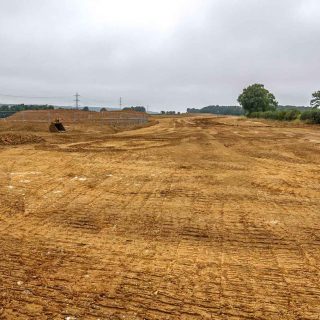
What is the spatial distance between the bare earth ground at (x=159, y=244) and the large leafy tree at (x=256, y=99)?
3228 inches

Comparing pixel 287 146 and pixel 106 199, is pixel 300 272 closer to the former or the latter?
pixel 106 199

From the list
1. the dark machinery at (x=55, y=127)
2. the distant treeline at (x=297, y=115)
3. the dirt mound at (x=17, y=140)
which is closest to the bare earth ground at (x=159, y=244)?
the dirt mound at (x=17, y=140)

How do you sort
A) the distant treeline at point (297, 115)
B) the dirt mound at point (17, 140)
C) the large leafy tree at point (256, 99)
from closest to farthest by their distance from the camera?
the dirt mound at point (17, 140)
the distant treeline at point (297, 115)
the large leafy tree at point (256, 99)

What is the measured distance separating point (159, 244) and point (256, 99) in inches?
3484

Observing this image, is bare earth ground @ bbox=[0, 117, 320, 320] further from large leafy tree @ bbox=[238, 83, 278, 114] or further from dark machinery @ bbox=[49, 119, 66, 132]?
large leafy tree @ bbox=[238, 83, 278, 114]

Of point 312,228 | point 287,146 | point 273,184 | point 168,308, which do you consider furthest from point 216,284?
point 287,146

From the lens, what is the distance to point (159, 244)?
5480 mm

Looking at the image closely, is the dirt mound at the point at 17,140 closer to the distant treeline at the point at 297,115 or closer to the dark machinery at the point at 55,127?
the dark machinery at the point at 55,127

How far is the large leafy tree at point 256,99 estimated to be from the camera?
88875mm

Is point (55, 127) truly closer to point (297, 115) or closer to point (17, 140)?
point (17, 140)

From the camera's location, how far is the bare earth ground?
3.87 m

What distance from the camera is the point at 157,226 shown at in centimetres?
626

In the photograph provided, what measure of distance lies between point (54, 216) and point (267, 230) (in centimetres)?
396

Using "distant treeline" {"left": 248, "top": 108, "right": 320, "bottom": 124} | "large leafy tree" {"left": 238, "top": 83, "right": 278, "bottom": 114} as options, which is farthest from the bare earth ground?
"large leafy tree" {"left": 238, "top": 83, "right": 278, "bottom": 114}
